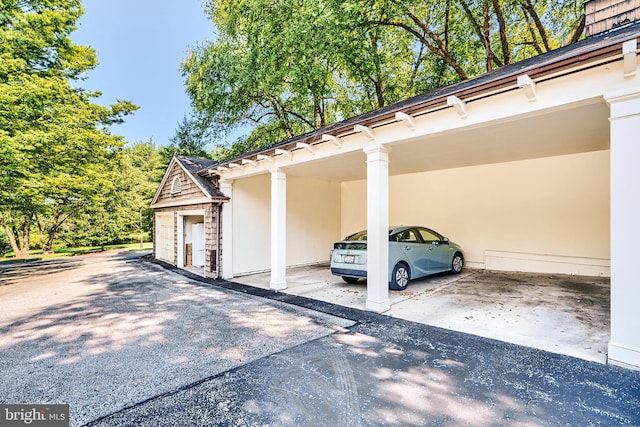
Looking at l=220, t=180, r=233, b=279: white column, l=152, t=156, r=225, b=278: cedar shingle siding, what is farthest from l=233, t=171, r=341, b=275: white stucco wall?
l=152, t=156, r=225, b=278: cedar shingle siding

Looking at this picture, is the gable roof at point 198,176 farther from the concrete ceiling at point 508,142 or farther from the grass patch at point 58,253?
the grass patch at point 58,253

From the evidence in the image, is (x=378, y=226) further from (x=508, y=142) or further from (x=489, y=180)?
(x=489, y=180)

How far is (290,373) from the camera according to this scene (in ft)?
9.71

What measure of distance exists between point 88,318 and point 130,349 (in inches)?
77.0

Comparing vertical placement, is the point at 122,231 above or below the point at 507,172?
below

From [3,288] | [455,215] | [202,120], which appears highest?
[202,120]

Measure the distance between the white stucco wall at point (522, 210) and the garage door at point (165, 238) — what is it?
8118mm

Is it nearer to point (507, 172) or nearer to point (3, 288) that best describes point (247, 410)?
point (507, 172)

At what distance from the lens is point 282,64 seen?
10789 millimetres

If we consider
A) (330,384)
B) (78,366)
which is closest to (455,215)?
(330,384)

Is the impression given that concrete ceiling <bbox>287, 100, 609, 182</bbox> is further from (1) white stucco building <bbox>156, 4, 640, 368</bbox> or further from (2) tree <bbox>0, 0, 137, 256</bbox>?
(2) tree <bbox>0, 0, 137, 256</bbox>

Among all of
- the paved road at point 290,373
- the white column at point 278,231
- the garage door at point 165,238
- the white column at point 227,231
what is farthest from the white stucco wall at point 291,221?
the garage door at point 165,238
